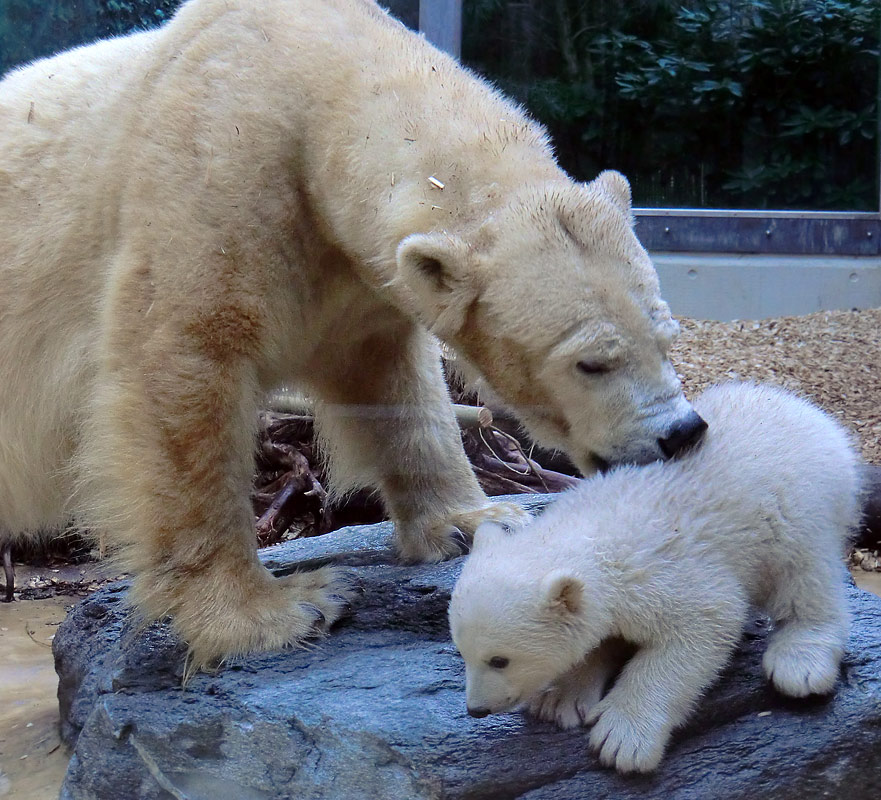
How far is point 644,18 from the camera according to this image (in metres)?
3.60

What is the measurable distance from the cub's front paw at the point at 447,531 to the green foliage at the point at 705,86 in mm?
1157

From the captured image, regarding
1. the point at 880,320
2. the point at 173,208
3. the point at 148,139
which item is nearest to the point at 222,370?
the point at 173,208

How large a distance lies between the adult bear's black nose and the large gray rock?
510 mm

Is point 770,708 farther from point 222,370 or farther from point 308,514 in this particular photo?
point 308,514

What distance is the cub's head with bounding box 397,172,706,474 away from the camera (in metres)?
2.10

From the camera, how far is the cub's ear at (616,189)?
236 cm

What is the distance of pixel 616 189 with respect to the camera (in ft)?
7.86

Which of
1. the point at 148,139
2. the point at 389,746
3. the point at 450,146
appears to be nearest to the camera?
the point at 389,746

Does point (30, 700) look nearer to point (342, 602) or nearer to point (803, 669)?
point (342, 602)

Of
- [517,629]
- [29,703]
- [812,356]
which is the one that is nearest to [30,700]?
[29,703]

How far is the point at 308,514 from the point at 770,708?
3.14 metres

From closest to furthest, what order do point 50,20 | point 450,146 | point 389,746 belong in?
point 389,746 < point 450,146 < point 50,20

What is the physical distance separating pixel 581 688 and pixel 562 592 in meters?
0.30

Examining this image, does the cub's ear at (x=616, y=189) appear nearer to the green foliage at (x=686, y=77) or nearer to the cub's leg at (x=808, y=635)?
the cub's leg at (x=808, y=635)
